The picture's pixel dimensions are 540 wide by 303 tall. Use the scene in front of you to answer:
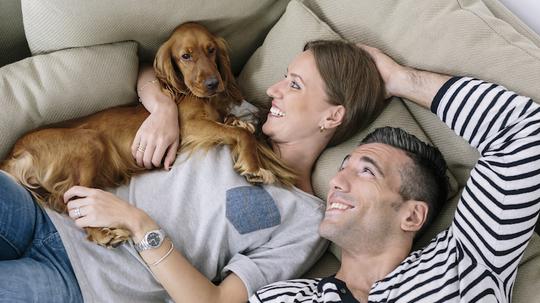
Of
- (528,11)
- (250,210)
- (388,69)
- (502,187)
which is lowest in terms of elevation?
(250,210)

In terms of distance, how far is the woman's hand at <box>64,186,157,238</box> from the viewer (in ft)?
5.21

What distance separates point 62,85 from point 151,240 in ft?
2.00

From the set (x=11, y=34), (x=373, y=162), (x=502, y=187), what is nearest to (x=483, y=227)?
(x=502, y=187)

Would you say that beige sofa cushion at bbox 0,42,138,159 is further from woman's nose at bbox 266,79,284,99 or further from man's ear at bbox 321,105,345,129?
man's ear at bbox 321,105,345,129

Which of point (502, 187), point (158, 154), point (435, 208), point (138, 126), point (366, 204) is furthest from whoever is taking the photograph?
point (138, 126)

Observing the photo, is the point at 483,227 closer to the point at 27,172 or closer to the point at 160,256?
the point at 160,256

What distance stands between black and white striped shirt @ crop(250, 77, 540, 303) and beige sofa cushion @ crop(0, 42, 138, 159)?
824 millimetres

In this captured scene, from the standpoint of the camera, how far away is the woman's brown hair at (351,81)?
1784mm

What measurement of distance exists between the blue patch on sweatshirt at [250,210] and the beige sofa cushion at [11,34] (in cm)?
100

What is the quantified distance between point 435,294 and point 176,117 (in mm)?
944

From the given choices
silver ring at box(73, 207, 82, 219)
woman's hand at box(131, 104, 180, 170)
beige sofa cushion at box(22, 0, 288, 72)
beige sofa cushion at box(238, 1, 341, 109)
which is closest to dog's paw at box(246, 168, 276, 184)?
woman's hand at box(131, 104, 180, 170)

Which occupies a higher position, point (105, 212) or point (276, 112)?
point (276, 112)

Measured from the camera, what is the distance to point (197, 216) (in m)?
1.72

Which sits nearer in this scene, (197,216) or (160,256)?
(160,256)
